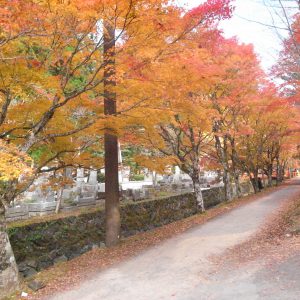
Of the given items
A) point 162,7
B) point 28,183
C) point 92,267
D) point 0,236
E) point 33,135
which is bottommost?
point 92,267

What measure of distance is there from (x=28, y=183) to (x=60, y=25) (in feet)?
14.0

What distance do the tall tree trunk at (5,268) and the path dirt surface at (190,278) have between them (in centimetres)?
125

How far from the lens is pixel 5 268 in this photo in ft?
26.2

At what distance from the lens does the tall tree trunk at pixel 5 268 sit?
7.89 m

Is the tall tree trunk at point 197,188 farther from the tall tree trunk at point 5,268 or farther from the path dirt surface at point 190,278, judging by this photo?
the tall tree trunk at point 5,268

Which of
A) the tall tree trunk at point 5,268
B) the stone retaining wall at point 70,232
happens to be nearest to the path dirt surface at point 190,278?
the tall tree trunk at point 5,268

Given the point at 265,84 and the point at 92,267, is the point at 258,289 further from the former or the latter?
the point at 265,84

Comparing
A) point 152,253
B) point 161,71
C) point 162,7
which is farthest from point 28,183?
point 162,7

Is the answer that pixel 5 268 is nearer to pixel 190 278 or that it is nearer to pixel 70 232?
pixel 190 278

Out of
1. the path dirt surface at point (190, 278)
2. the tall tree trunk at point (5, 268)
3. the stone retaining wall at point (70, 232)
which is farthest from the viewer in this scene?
the stone retaining wall at point (70, 232)

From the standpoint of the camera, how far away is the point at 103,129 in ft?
35.7

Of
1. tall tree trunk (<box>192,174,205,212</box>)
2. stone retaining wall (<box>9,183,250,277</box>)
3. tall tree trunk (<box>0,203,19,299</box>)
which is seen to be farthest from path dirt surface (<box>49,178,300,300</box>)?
tall tree trunk (<box>192,174,205,212</box>)

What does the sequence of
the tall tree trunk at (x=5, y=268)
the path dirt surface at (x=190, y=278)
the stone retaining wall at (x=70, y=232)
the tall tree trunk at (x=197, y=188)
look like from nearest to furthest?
the path dirt surface at (x=190, y=278) < the tall tree trunk at (x=5, y=268) < the stone retaining wall at (x=70, y=232) < the tall tree trunk at (x=197, y=188)

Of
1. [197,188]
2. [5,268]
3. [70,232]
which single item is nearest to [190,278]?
[5,268]
